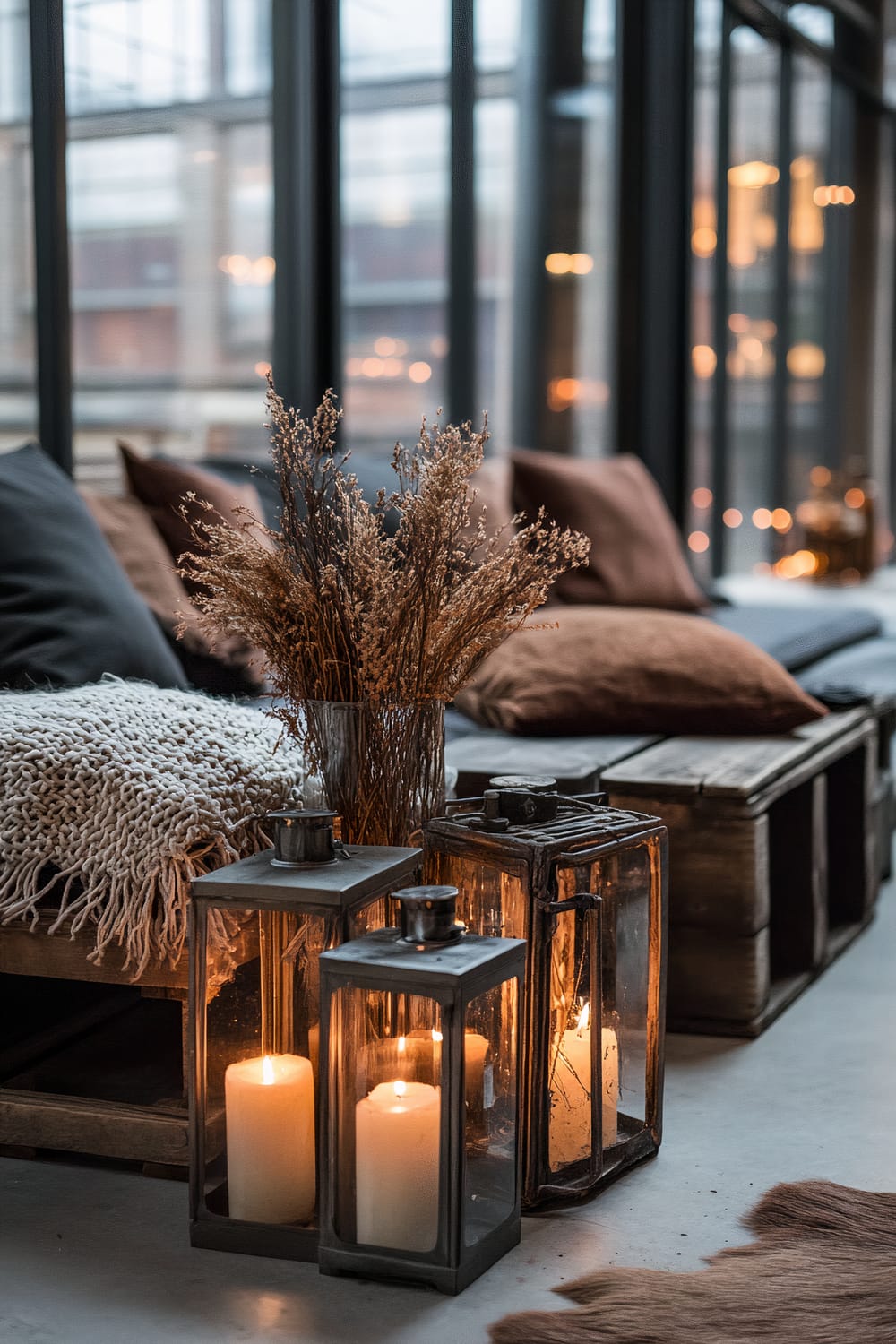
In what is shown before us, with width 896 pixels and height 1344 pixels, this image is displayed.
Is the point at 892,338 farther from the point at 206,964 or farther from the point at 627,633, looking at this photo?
the point at 206,964

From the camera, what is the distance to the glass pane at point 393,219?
14.2 ft

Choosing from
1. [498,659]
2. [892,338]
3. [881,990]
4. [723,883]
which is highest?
[892,338]

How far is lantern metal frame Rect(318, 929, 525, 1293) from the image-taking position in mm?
1546

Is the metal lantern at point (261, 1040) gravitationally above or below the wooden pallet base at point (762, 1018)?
above

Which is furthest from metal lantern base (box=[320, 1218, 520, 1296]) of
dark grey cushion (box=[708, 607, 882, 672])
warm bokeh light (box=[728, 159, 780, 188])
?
warm bokeh light (box=[728, 159, 780, 188])

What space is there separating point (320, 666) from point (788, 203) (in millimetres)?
5630

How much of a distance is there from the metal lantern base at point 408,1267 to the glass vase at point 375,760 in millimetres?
482

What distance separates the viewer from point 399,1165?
1565 mm

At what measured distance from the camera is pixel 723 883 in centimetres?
Result: 244

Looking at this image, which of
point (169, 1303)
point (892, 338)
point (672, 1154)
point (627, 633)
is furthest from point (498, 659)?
point (892, 338)

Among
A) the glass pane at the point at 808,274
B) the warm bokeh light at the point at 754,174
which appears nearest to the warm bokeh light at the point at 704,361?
the warm bokeh light at the point at 754,174

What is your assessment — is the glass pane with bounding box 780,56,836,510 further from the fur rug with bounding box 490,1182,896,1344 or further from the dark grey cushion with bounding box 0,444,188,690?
the fur rug with bounding box 490,1182,896,1344

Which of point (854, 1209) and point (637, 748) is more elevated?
point (637, 748)

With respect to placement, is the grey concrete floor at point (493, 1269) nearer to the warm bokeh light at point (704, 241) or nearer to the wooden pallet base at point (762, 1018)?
the wooden pallet base at point (762, 1018)
